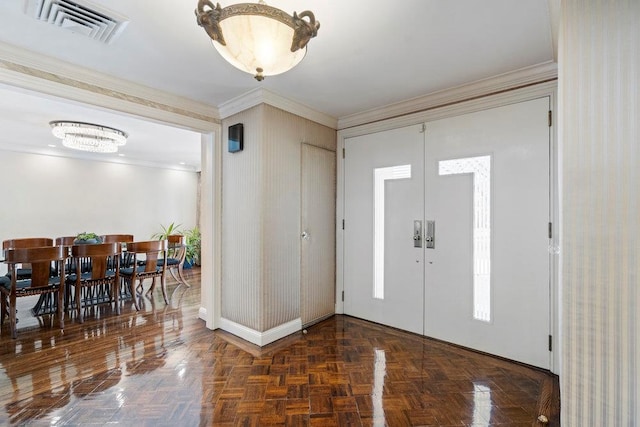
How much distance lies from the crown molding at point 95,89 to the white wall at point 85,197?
4748 mm

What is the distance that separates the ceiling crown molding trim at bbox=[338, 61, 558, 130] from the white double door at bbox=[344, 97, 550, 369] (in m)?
0.17

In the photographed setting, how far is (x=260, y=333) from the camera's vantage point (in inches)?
113

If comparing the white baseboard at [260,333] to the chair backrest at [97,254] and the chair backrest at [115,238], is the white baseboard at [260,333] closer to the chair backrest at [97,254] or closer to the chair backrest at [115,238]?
the chair backrest at [97,254]

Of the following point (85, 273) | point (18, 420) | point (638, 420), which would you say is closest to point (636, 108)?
point (638, 420)

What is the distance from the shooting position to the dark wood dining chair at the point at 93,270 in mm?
3557

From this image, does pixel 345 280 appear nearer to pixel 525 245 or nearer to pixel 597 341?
pixel 525 245

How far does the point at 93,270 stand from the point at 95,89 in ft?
7.78

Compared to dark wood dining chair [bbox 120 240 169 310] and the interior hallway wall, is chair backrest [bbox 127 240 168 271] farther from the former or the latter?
the interior hallway wall

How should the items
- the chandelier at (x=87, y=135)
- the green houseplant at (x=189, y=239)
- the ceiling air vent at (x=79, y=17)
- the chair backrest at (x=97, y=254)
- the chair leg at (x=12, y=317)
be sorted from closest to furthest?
1. the ceiling air vent at (x=79, y=17)
2. the chair leg at (x=12, y=317)
3. the chair backrest at (x=97, y=254)
4. the chandelier at (x=87, y=135)
5. the green houseplant at (x=189, y=239)

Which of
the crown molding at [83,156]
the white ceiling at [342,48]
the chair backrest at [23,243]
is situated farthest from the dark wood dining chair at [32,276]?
the crown molding at [83,156]

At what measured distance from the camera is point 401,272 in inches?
127

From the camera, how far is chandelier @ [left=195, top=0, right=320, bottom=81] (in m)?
1.27

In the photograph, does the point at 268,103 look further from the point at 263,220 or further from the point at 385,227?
the point at 385,227

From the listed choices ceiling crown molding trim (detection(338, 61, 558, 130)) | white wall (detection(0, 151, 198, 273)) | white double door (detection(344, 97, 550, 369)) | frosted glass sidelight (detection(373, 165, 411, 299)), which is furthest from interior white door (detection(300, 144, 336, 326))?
white wall (detection(0, 151, 198, 273))
